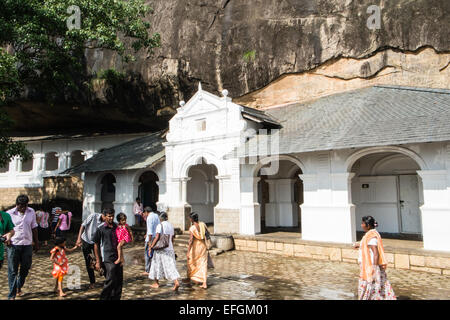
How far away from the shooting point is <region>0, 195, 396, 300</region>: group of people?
5.14 m

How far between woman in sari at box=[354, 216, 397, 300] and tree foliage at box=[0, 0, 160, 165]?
1146 centimetres

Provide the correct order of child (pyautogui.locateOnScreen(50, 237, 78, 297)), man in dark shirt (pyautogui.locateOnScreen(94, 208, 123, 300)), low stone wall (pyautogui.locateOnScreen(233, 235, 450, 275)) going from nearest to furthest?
man in dark shirt (pyautogui.locateOnScreen(94, 208, 123, 300)) → child (pyautogui.locateOnScreen(50, 237, 78, 297)) → low stone wall (pyautogui.locateOnScreen(233, 235, 450, 275))

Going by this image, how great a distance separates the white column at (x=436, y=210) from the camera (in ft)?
28.7

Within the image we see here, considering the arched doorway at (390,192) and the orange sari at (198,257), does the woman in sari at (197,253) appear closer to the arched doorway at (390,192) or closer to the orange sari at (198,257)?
the orange sari at (198,257)

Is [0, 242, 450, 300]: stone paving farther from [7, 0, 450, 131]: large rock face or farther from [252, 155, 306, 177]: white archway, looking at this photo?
[7, 0, 450, 131]: large rock face

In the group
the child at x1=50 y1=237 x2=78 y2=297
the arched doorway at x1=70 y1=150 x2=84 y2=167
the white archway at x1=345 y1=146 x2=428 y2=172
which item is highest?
the arched doorway at x1=70 y1=150 x2=84 y2=167

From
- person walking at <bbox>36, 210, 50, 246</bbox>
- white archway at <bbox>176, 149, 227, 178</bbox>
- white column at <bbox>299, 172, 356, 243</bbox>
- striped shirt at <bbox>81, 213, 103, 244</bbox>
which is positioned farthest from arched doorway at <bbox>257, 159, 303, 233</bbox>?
person walking at <bbox>36, 210, 50, 246</bbox>

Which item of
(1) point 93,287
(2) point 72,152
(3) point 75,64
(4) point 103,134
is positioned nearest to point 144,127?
(4) point 103,134

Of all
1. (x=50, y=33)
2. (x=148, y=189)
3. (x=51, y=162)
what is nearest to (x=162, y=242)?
(x=50, y=33)

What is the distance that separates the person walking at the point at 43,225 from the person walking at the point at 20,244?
662 cm

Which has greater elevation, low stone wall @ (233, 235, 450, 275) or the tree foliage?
the tree foliage

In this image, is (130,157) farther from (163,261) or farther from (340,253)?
(340,253)

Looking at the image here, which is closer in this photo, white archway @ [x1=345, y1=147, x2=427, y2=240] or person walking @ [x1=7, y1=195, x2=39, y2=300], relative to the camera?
person walking @ [x1=7, y1=195, x2=39, y2=300]

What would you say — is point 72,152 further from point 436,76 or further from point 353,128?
point 436,76
